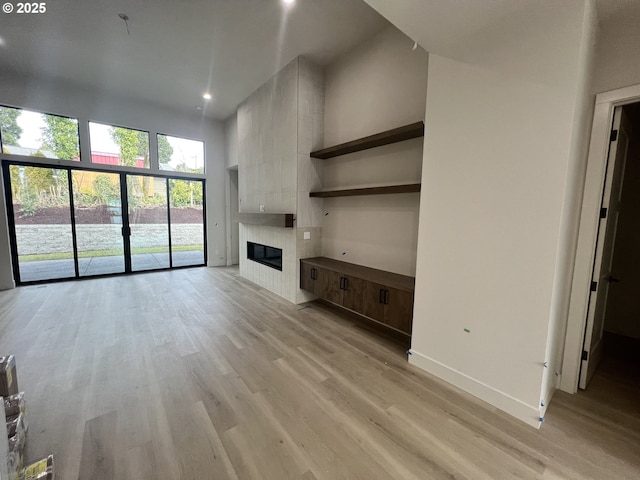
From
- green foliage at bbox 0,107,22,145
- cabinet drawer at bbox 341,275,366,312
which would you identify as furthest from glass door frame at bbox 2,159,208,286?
cabinet drawer at bbox 341,275,366,312

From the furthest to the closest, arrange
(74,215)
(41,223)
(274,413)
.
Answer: (74,215) < (41,223) < (274,413)

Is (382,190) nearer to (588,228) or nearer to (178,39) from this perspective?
(588,228)

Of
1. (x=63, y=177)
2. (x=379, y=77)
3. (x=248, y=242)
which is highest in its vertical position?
(x=379, y=77)

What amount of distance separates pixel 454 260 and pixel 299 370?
5.95ft

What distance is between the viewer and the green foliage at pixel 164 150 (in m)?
6.13

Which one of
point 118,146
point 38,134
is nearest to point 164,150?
point 118,146

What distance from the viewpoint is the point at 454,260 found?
7.43ft

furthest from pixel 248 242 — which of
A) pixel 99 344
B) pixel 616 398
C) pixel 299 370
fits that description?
pixel 616 398

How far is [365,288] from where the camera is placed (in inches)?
124

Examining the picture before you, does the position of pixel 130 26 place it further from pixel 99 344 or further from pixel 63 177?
pixel 99 344

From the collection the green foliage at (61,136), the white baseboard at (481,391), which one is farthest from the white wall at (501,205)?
the green foliage at (61,136)

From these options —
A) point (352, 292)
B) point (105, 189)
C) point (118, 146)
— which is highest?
point (118, 146)

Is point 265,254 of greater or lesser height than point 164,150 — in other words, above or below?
below

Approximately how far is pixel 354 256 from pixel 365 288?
81 centimetres
